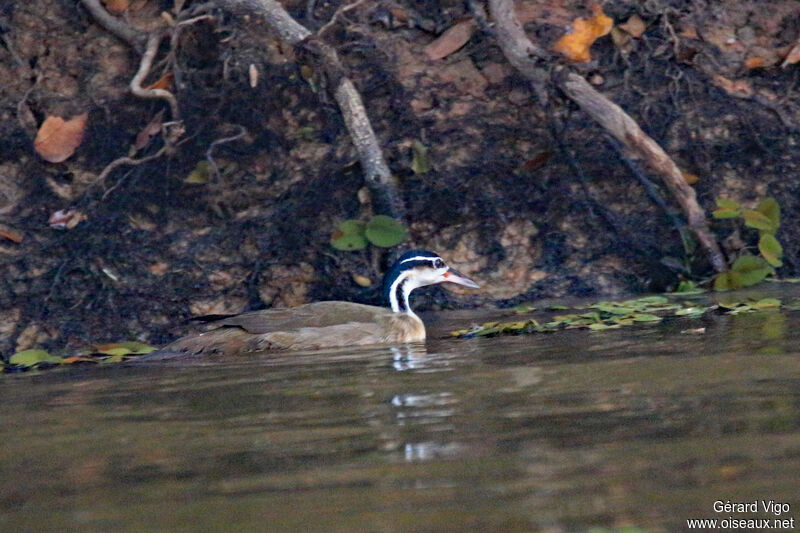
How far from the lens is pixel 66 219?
9727mm

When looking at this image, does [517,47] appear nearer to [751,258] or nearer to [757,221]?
[757,221]

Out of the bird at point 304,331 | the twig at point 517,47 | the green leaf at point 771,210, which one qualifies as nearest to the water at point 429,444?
the bird at point 304,331

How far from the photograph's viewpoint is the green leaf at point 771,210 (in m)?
9.64

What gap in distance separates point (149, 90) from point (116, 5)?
105cm

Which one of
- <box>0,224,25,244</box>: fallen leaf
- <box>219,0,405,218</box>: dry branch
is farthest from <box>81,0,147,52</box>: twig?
<box>0,224,25,244</box>: fallen leaf

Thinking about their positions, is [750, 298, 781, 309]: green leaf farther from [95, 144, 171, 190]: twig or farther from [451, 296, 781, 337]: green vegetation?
[95, 144, 171, 190]: twig

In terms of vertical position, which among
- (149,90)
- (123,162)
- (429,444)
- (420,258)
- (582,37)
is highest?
(582,37)

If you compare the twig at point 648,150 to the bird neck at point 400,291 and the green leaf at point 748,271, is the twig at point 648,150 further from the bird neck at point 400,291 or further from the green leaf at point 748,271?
the bird neck at point 400,291

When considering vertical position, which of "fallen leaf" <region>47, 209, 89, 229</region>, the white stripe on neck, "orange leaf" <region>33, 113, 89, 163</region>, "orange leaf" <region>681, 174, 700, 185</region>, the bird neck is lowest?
the bird neck

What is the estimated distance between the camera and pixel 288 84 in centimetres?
1065

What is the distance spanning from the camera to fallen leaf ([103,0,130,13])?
10805mm

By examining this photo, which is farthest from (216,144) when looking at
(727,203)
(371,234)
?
(727,203)

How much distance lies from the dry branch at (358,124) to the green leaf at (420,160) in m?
0.34

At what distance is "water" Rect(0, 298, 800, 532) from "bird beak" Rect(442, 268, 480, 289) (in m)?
2.92
